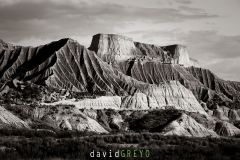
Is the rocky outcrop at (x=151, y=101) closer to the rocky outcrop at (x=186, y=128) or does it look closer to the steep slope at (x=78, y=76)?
the steep slope at (x=78, y=76)

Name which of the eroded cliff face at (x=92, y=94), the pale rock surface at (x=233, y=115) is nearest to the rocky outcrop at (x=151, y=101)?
the eroded cliff face at (x=92, y=94)

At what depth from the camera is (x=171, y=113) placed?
107438 mm

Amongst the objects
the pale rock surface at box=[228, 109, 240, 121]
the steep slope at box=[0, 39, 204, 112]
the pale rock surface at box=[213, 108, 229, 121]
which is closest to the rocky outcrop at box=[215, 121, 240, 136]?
the steep slope at box=[0, 39, 204, 112]

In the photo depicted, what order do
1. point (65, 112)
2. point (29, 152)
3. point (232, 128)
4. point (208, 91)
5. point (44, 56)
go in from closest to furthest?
point (29, 152) < point (65, 112) < point (232, 128) < point (44, 56) < point (208, 91)

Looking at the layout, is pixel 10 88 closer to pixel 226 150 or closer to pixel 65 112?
pixel 65 112

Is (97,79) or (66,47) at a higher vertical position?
(66,47)

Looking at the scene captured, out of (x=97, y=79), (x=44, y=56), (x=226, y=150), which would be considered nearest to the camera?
(x=226, y=150)

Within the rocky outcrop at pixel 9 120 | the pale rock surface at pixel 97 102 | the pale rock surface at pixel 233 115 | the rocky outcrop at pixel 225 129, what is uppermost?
the pale rock surface at pixel 97 102

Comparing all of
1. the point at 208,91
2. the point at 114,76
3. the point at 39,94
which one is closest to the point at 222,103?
the point at 208,91

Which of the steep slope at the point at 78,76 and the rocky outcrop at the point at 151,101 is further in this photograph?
the steep slope at the point at 78,76

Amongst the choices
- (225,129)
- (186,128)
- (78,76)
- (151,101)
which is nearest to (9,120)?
(186,128)

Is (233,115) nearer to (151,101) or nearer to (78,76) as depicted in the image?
(151,101)

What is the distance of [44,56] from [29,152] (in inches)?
5872

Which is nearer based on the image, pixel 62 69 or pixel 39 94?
pixel 39 94
